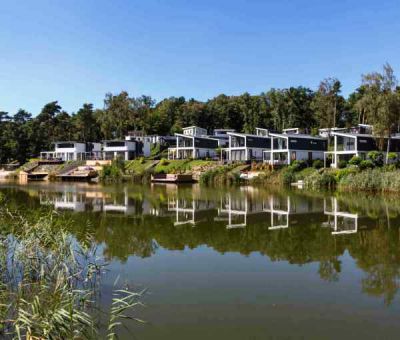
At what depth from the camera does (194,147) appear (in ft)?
218

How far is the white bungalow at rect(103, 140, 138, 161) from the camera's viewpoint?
73.2 meters

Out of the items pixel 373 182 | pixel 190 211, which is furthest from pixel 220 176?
pixel 190 211

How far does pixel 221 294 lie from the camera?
8.76 metres

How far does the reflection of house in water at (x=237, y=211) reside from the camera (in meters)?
18.8

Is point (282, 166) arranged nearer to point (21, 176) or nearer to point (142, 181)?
point (142, 181)

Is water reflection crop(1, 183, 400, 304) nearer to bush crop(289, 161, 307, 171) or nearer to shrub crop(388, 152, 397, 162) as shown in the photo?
bush crop(289, 161, 307, 171)

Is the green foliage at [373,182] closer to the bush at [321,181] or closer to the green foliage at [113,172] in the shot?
the bush at [321,181]

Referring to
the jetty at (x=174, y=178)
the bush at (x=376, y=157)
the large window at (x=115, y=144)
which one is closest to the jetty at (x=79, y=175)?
the large window at (x=115, y=144)

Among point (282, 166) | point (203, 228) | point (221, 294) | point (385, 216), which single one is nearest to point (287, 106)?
point (282, 166)

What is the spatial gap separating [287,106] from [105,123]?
35.8m

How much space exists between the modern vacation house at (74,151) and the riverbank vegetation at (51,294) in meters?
70.0

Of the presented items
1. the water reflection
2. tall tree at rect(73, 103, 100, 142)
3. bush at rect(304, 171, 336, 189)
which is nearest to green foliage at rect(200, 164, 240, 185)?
bush at rect(304, 171, 336, 189)

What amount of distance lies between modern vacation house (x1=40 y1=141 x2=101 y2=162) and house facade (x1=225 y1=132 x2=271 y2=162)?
2951cm

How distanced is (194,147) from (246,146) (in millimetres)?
10256
